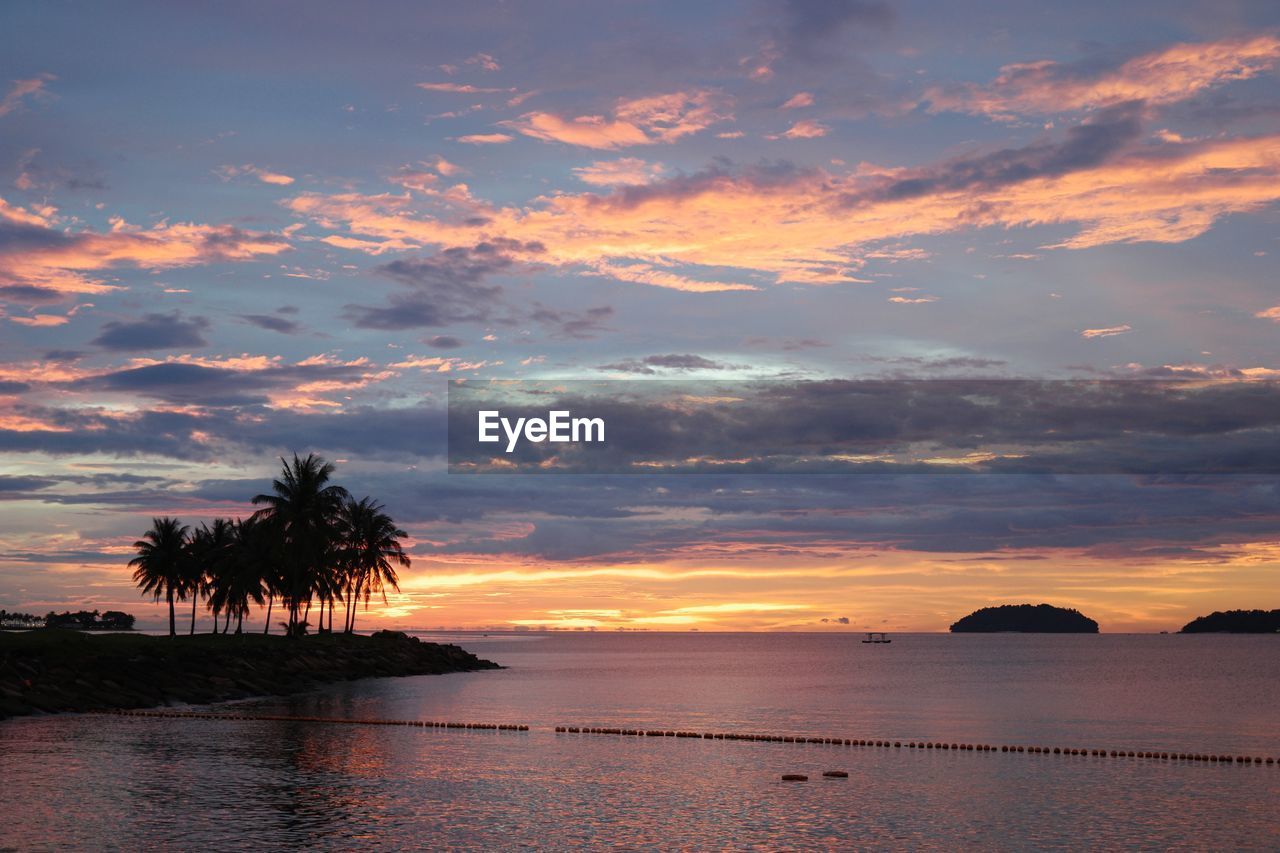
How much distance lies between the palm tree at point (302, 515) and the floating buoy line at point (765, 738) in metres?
39.0

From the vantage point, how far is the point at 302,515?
331 ft

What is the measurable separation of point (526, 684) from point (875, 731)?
53.4 meters

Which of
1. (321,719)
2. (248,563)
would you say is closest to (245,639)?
(248,563)

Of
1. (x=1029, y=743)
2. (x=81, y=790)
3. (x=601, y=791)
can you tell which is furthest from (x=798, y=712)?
(x=81, y=790)

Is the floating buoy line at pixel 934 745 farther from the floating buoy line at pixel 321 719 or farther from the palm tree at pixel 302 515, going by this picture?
the palm tree at pixel 302 515

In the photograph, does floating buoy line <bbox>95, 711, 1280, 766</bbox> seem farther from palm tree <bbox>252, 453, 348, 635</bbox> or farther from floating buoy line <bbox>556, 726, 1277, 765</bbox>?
palm tree <bbox>252, 453, 348, 635</bbox>

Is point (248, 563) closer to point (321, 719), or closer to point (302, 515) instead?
point (302, 515)

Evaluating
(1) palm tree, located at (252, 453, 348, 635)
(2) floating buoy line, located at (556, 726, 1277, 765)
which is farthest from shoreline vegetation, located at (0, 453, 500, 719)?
(2) floating buoy line, located at (556, 726, 1277, 765)

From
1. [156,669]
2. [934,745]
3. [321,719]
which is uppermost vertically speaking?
[156,669]

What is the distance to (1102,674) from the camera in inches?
5359

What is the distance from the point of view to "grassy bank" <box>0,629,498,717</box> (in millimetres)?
62875

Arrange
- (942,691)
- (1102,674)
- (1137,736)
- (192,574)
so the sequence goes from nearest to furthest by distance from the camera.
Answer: (1137,736), (942,691), (192,574), (1102,674)

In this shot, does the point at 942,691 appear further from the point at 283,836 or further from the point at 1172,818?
the point at 283,836

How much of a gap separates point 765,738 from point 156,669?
43.3 meters
